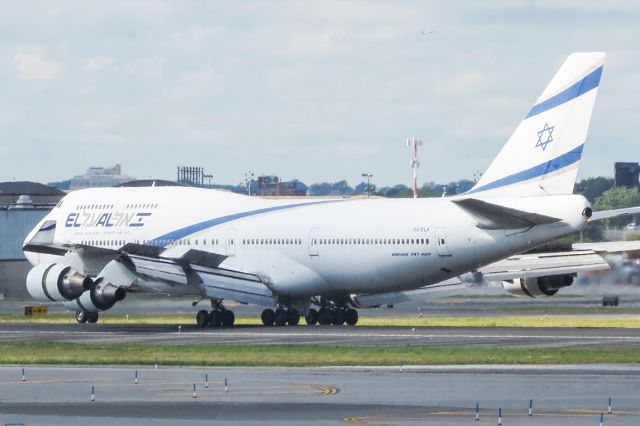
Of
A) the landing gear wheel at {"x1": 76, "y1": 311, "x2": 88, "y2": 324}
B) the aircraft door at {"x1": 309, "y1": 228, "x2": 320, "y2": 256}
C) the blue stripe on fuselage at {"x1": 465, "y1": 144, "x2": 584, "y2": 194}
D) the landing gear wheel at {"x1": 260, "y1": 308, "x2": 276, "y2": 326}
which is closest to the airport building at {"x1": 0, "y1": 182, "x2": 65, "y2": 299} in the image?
the landing gear wheel at {"x1": 76, "y1": 311, "x2": 88, "y2": 324}

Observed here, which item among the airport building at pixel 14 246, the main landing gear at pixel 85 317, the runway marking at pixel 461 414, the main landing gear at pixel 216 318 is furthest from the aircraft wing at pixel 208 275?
the airport building at pixel 14 246

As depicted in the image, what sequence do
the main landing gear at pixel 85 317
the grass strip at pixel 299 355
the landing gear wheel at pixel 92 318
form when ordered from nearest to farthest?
the grass strip at pixel 299 355 < the landing gear wheel at pixel 92 318 < the main landing gear at pixel 85 317

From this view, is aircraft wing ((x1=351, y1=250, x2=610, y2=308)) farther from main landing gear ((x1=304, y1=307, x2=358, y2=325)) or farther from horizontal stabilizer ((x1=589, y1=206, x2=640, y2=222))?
horizontal stabilizer ((x1=589, y1=206, x2=640, y2=222))

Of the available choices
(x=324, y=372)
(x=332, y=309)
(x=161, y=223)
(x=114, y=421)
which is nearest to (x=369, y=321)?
(x=332, y=309)

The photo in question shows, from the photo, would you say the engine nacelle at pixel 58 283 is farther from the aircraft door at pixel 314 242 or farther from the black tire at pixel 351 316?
the black tire at pixel 351 316

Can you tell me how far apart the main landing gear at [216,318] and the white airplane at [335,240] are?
0.19 ft

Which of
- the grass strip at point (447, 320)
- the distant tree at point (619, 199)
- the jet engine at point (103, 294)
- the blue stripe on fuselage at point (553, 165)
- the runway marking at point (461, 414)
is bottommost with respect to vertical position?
the runway marking at point (461, 414)

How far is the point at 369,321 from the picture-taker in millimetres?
64438

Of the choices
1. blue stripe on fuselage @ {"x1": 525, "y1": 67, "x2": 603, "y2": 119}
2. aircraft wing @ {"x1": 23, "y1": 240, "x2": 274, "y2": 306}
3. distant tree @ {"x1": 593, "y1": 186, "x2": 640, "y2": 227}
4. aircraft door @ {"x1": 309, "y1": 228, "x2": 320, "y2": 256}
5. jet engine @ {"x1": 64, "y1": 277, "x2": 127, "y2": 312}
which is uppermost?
distant tree @ {"x1": 593, "y1": 186, "x2": 640, "y2": 227}

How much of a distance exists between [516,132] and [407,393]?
2513 cm

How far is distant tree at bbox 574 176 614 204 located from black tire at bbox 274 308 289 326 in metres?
102

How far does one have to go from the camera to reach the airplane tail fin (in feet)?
172

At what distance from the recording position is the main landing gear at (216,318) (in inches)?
2299

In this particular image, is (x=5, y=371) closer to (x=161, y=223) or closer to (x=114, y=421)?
(x=114, y=421)
